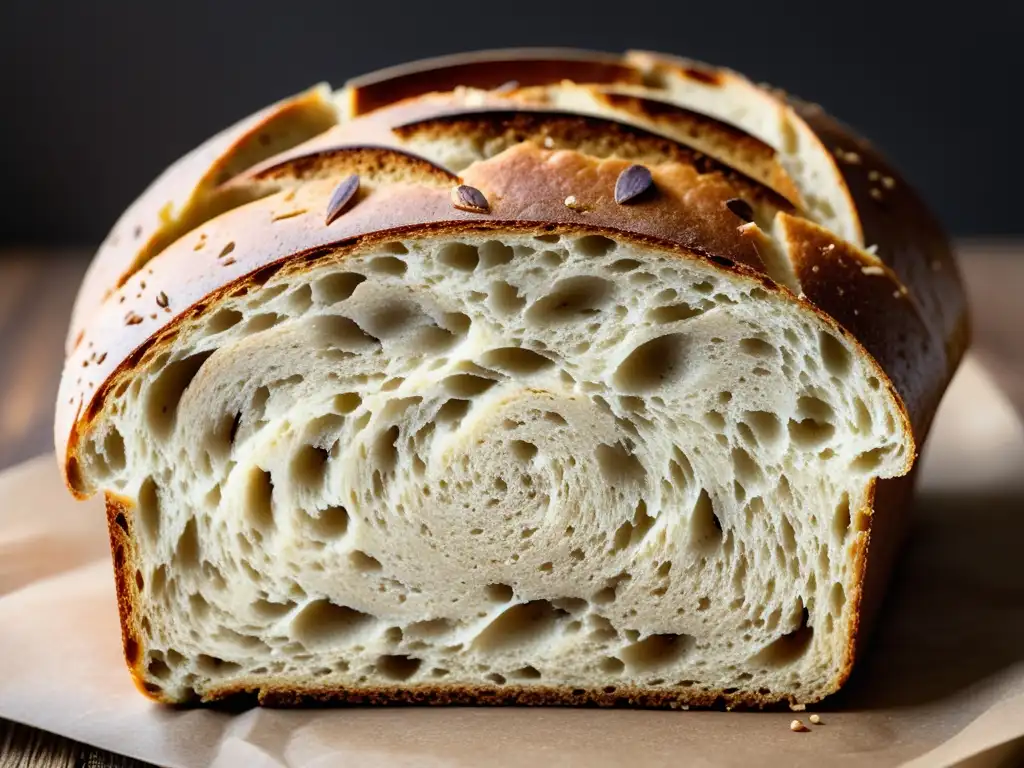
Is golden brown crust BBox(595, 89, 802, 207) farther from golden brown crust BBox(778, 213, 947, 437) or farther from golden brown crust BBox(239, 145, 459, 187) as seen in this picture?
golden brown crust BBox(239, 145, 459, 187)

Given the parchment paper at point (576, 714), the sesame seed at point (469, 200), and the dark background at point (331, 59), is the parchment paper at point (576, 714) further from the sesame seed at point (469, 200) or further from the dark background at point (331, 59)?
the dark background at point (331, 59)

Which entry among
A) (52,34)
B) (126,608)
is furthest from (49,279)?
(126,608)

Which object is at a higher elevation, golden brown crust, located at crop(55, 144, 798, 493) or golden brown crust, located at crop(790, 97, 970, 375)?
golden brown crust, located at crop(790, 97, 970, 375)

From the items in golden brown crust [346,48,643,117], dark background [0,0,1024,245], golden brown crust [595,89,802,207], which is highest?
dark background [0,0,1024,245]

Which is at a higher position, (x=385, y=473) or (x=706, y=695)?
(x=385, y=473)

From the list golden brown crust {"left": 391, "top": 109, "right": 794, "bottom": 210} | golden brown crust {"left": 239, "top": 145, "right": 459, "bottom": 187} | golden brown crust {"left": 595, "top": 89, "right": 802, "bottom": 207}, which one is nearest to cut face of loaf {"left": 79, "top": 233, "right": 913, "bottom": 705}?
golden brown crust {"left": 239, "top": 145, "right": 459, "bottom": 187}

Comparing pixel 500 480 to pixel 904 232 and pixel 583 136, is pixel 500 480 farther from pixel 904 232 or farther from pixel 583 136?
pixel 904 232

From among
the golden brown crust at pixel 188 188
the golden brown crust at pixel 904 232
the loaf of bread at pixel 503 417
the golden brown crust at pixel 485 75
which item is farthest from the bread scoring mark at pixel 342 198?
the golden brown crust at pixel 904 232

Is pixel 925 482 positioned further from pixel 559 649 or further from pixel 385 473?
pixel 385 473
